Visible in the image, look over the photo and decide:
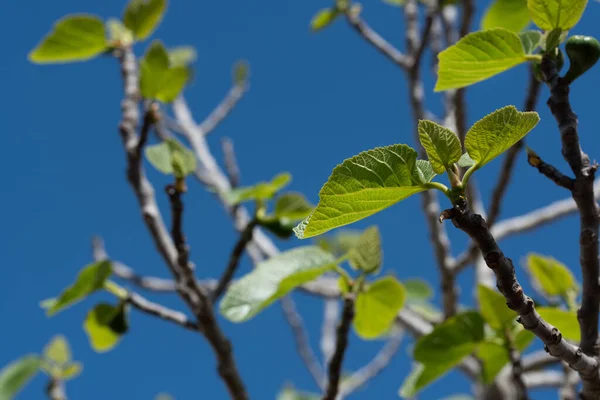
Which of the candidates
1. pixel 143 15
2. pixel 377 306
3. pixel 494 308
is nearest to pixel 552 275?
pixel 494 308

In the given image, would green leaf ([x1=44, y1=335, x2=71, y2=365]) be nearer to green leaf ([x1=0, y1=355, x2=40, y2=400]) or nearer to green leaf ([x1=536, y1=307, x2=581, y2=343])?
green leaf ([x1=0, y1=355, x2=40, y2=400])

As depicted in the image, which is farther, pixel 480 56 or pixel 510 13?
pixel 510 13

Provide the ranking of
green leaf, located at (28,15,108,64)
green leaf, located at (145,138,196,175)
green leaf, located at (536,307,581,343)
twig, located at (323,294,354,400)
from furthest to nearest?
green leaf, located at (28,15,108,64)
green leaf, located at (145,138,196,175)
twig, located at (323,294,354,400)
green leaf, located at (536,307,581,343)

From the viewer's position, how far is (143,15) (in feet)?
5.57

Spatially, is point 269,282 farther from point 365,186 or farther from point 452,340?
point 365,186

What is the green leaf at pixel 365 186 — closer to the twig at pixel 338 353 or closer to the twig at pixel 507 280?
the twig at pixel 507 280

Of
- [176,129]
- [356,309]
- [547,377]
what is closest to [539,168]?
[356,309]

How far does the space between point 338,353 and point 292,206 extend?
1.32 feet

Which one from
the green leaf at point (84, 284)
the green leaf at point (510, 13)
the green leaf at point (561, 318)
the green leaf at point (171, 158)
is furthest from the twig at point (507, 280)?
the green leaf at point (84, 284)

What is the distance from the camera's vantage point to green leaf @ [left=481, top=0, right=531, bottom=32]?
1.10 meters

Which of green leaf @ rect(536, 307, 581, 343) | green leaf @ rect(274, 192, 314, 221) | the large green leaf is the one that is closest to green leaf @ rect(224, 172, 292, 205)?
green leaf @ rect(274, 192, 314, 221)

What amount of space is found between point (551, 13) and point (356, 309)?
0.64m

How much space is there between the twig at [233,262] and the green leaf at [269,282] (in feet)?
1.10

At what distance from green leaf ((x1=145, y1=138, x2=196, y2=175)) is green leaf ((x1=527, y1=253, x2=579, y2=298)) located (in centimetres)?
64
